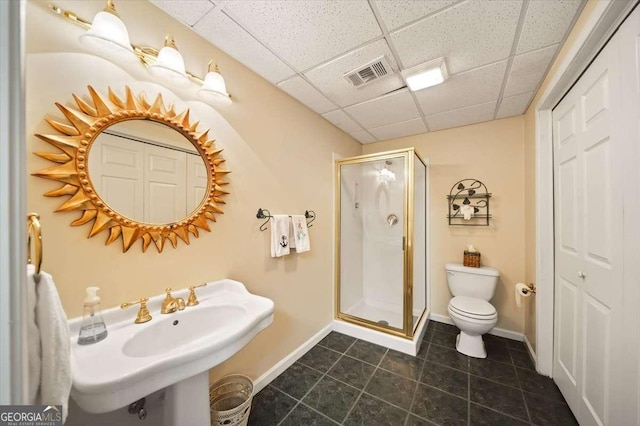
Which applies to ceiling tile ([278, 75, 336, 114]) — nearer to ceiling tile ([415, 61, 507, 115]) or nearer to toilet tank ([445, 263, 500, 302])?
ceiling tile ([415, 61, 507, 115])

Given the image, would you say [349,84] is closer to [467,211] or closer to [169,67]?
[169,67]

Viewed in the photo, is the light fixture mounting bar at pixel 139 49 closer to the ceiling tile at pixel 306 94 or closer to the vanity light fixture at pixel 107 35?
the vanity light fixture at pixel 107 35

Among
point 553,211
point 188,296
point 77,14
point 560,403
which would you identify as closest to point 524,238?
point 553,211

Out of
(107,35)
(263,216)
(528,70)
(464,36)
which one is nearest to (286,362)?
(263,216)

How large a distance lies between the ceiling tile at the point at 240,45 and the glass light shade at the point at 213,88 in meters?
0.25

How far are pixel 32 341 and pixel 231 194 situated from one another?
39.9 inches

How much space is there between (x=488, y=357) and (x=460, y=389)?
1.91 feet

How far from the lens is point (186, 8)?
1110mm

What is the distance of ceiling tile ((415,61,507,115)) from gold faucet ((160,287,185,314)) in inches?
87.3

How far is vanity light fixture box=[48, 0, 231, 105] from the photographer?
2.80 ft

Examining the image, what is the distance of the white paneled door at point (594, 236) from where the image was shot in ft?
3.12

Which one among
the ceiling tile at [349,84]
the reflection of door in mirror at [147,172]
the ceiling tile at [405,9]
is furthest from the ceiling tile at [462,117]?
the reflection of door in mirror at [147,172]

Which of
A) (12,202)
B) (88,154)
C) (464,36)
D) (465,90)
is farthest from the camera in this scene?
(465,90)

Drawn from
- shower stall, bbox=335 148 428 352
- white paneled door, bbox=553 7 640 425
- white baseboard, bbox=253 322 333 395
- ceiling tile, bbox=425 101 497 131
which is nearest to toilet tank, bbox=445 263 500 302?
shower stall, bbox=335 148 428 352
